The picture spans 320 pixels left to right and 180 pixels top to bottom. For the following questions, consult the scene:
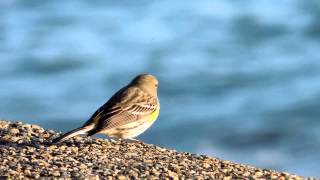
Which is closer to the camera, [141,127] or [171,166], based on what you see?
[171,166]

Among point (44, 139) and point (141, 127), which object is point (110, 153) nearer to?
point (44, 139)

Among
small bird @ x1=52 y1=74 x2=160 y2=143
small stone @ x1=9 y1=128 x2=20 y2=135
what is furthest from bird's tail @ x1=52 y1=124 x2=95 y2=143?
small stone @ x1=9 y1=128 x2=20 y2=135

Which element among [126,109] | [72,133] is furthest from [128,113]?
[72,133]

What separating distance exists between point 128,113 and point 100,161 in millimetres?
2336

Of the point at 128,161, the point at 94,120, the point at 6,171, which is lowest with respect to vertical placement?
the point at 6,171

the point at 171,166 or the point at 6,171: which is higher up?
the point at 171,166

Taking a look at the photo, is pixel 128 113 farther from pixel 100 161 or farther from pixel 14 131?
pixel 100 161

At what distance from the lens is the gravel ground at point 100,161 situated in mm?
8688

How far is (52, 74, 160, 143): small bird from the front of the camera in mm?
10977

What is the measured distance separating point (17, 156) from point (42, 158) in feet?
0.83

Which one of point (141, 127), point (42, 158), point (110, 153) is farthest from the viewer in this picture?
point (141, 127)

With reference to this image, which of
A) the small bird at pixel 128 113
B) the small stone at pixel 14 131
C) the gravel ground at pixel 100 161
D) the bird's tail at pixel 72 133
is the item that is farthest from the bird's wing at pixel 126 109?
the small stone at pixel 14 131

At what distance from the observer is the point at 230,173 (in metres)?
9.32

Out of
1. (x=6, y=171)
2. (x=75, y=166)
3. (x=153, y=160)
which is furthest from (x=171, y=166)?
(x=6, y=171)
